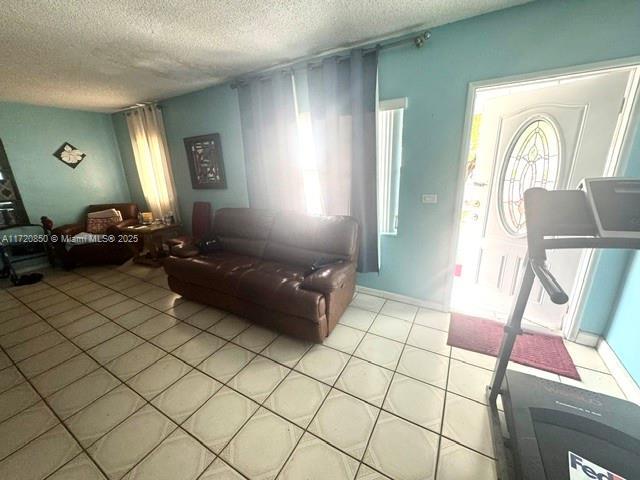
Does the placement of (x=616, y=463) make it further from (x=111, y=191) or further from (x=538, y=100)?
(x=111, y=191)

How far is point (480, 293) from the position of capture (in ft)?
8.46

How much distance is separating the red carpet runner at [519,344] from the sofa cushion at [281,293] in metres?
1.21

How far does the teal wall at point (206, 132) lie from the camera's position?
10.6 ft

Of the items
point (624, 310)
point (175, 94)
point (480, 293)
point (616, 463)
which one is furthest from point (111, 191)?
point (624, 310)

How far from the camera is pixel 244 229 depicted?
3012 millimetres

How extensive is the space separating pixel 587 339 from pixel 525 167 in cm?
147

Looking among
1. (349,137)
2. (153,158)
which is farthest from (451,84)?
(153,158)

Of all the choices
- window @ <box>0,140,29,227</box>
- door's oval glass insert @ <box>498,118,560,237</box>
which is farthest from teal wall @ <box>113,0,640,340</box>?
window @ <box>0,140,29,227</box>

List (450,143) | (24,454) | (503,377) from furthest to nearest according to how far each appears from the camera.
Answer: (450,143) < (503,377) < (24,454)

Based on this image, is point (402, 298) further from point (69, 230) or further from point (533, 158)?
point (69, 230)

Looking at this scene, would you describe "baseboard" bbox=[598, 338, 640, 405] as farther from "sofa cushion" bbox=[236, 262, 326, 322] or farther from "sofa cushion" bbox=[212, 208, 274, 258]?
"sofa cushion" bbox=[212, 208, 274, 258]

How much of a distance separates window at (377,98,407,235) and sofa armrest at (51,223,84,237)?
4.50m

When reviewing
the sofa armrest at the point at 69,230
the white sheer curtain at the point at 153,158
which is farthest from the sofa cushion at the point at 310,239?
the sofa armrest at the point at 69,230

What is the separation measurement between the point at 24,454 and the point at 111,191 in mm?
4518
